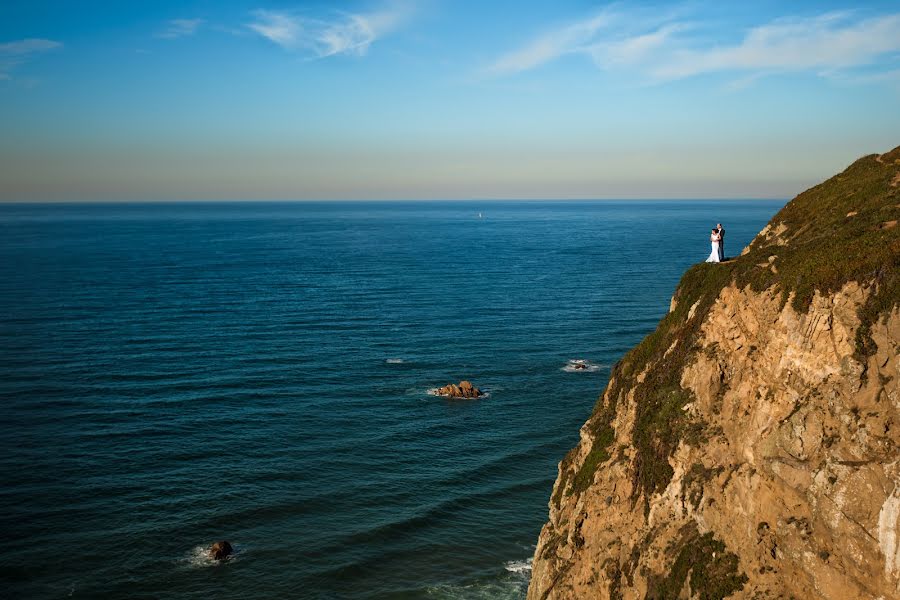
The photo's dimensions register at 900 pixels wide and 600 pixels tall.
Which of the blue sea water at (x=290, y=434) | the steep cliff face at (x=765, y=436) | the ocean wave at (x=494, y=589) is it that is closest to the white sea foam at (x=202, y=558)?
the blue sea water at (x=290, y=434)

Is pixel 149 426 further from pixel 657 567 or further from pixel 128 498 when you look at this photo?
pixel 657 567

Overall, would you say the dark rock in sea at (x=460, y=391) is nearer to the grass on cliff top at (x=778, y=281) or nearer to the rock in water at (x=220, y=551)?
the rock in water at (x=220, y=551)

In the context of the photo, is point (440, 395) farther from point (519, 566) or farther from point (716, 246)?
point (716, 246)

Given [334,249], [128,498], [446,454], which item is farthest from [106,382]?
[334,249]

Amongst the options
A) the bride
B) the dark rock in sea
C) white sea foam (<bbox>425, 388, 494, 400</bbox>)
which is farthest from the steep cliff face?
white sea foam (<bbox>425, 388, 494, 400</bbox>)

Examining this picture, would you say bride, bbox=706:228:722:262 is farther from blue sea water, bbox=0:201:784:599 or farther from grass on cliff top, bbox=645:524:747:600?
blue sea water, bbox=0:201:784:599

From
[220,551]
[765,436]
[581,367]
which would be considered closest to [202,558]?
[220,551]
